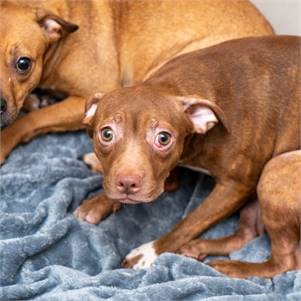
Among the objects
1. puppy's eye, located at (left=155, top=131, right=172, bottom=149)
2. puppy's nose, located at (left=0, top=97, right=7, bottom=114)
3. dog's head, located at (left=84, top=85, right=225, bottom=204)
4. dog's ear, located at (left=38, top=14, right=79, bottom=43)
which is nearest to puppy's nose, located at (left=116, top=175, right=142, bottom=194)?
dog's head, located at (left=84, top=85, right=225, bottom=204)

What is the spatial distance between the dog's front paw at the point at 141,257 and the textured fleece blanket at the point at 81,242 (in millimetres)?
76

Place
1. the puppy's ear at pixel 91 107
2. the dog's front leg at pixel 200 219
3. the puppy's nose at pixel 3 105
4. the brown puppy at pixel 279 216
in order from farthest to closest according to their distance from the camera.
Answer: the puppy's nose at pixel 3 105 → the dog's front leg at pixel 200 219 → the puppy's ear at pixel 91 107 → the brown puppy at pixel 279 216

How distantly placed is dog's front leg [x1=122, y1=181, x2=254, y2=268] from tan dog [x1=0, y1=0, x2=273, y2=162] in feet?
4.02

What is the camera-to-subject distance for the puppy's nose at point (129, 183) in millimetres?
3566

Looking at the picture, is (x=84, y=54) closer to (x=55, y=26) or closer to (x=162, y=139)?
(x=55, y=26)

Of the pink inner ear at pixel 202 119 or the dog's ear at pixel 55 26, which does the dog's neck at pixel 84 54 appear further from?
the pink inner ear at pixel 202 119

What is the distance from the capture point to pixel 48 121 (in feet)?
16.3

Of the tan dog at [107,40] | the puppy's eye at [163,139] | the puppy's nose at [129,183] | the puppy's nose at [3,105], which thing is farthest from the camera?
the tan dog at [107,40]

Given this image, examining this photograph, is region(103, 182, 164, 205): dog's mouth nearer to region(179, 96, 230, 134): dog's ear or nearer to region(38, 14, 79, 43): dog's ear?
region(179, 96, 230, 134): dog's ear

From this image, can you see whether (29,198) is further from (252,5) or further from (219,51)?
(252,5)

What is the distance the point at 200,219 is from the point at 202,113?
0.70 m

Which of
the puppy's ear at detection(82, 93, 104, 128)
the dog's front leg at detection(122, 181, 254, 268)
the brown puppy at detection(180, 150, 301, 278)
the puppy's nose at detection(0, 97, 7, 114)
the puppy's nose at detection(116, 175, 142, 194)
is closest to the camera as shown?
the puppy's nose at detection(116, 175, 142, 194)

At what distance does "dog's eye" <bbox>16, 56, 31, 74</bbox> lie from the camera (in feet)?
14.6

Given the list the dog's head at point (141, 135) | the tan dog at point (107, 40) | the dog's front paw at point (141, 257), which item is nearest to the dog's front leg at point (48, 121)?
the tan dog at point (107, 40)
